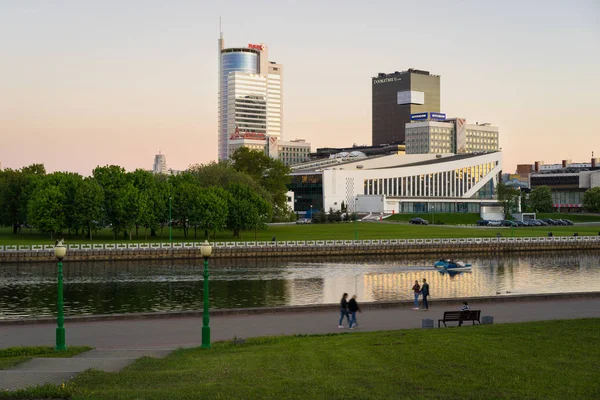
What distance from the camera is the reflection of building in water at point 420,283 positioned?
179 ft

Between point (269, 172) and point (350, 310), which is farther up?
point (269, 172)

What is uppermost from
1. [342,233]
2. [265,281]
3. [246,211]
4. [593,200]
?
[593,200]

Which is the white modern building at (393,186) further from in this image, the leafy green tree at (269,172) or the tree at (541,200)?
the leafy green tree at (269,172)

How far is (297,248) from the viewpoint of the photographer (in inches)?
3674

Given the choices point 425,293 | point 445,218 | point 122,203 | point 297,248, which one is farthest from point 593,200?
point 425,293

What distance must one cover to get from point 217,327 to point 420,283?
3501 centimetres

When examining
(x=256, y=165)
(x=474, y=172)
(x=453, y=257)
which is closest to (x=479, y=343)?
(x=453, y=257)

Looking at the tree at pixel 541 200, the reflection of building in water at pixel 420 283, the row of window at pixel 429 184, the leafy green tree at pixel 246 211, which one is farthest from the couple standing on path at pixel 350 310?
the tree at pixel 541 200

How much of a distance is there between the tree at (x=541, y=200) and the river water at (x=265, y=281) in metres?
91.1

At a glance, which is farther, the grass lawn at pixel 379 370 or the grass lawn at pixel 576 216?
the grass lawn at pixel 576 216

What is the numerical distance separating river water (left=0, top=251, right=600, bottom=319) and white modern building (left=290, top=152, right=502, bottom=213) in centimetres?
8305

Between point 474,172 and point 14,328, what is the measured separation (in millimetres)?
177963

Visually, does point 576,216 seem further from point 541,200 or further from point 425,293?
point 425,293

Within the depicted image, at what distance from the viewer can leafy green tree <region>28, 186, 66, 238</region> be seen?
323 ft
